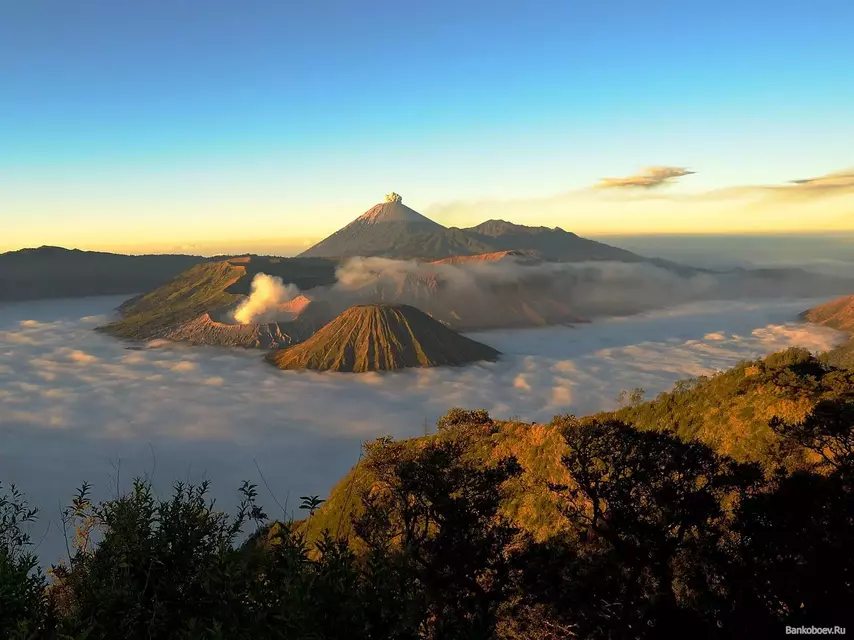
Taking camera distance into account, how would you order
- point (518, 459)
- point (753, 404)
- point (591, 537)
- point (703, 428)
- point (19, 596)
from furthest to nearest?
1. point (518, 459)
2. point (703, 428)
3. point (753, 404)
4. point (591, 537)
5. point (19, 596)

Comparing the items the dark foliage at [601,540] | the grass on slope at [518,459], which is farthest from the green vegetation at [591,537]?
the grass on slope at [518,459]

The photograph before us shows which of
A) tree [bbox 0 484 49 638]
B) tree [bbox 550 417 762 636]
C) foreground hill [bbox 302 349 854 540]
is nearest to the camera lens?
tree [bbox 0 484 49 638]

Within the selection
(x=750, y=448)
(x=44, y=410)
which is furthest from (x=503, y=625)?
(x=44, y=410)

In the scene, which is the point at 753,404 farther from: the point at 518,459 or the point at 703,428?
the point at 518,459

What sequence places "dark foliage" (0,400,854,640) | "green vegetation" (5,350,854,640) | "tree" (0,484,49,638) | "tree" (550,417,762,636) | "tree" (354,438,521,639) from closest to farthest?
"tree" (0,484,49,638) → "green vegetation" (5,350,854,640) → "dark foliage" (0,400,854,640) → "tree" (550,417,762,636) → "tree" (354,438,521,639)

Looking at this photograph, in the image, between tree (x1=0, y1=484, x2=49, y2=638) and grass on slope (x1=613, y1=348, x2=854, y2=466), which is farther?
grass on slope (x1=613, y1=348, x2=854, y2=466)

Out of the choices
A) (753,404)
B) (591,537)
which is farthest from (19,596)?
(753,404)

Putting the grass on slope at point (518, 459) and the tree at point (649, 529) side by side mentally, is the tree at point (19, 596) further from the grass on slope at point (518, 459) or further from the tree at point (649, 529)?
the tree at point (649, 529)

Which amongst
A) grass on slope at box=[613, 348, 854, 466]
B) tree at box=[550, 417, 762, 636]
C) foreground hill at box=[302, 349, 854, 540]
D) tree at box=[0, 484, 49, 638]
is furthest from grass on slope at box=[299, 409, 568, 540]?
tree at box=[0, 484, 49, 638]

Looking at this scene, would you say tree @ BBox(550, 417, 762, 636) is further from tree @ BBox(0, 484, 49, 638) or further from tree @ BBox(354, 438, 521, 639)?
tree @ BBox(0, 484, 49, 638)

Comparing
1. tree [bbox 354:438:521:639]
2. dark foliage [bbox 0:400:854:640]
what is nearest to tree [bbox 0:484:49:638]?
dark foliage [bbox 0:400:854:640]

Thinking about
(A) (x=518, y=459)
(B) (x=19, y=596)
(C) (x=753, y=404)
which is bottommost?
(A) (x=518, y=459)

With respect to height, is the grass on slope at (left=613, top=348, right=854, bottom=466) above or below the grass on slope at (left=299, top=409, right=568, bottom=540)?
above
